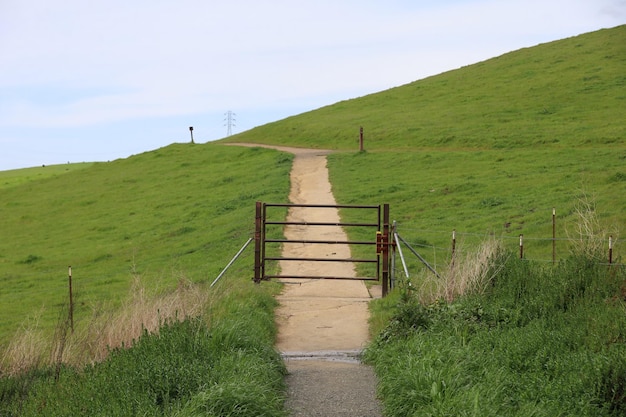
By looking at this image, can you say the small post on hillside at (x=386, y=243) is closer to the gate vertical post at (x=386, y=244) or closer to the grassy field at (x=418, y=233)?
the gate vertical post at (x=386, y=244)

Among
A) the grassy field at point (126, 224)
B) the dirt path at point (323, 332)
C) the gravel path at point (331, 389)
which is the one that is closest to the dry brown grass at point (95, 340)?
the gravel path at point (331, 389)

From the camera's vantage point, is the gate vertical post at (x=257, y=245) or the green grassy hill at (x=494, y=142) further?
the green grassy hill at (x=494, y=142)

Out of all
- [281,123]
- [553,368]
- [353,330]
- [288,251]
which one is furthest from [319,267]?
[281,123]

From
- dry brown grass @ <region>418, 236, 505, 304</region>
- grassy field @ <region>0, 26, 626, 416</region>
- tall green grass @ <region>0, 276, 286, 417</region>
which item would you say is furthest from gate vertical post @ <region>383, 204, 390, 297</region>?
tall green grass @ <region>0, 276, 286, 417</region>

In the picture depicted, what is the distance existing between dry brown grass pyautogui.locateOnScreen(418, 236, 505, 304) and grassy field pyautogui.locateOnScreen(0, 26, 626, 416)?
0.08 meters

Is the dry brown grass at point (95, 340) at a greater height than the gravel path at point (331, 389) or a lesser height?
greater

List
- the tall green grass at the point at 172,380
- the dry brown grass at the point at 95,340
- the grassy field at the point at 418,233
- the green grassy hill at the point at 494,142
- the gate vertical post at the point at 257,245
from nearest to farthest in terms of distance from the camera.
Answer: the tall green grass at the point at 172,380, the grassy field at the point at 418,233, the dry brown grass at the point at 95,340, the gate vertical post at the point at 257,245, the green grassy hill at the point at 494,142

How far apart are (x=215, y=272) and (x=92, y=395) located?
1229cm

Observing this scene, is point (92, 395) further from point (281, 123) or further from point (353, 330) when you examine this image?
point (281, 123)

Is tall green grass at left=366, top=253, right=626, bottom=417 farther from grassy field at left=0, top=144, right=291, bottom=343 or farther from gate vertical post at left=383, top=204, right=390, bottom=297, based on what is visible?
grassy field at left=0, top=144, right=291, bottom=343

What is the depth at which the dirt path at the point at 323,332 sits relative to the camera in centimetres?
942

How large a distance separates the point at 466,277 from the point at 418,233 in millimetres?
10766

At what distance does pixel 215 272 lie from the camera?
20422 mm

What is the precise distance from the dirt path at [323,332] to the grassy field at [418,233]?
386 mm
